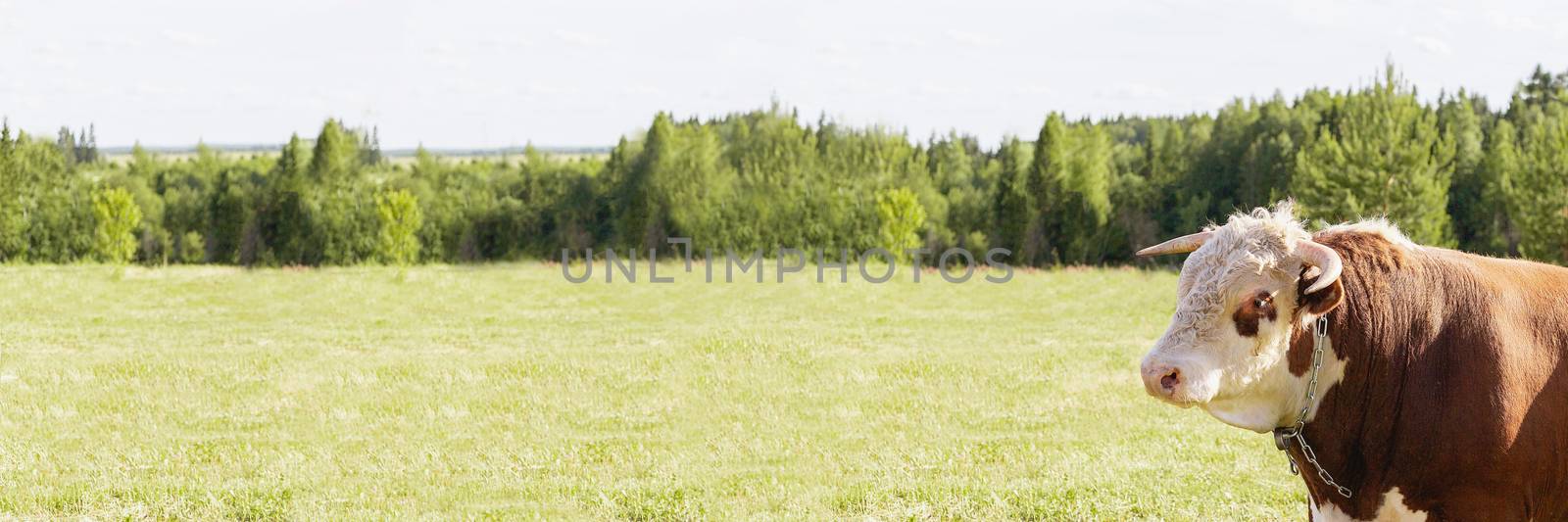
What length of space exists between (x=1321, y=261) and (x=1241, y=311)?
0.40 meters

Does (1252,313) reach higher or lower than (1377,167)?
lower

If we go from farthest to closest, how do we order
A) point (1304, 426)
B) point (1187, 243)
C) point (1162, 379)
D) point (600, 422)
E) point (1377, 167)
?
point (1377, 167) → point (600, 422) → point (1187, 243) → point (1304, 426) → point (1162, 379)

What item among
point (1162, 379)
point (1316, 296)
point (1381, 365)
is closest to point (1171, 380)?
point (1162, 379)

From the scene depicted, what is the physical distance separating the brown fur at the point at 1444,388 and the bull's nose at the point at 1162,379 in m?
0.67

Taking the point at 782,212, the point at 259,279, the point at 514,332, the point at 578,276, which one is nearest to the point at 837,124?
the point at 782,212

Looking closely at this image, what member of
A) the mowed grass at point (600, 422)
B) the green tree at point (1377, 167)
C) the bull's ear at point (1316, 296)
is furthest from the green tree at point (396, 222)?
the bull's ear at point (1316, 296)

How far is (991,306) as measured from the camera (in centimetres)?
3203

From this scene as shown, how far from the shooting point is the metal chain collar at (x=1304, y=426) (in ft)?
18.5

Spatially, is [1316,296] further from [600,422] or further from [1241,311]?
[600,422]

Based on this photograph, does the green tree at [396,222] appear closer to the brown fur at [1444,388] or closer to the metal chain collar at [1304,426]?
the metal chain collar at [1304,426]

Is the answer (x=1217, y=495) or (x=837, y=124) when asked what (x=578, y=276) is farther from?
(x=1217, y=495)

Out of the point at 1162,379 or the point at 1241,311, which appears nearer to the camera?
the point at 1162,379

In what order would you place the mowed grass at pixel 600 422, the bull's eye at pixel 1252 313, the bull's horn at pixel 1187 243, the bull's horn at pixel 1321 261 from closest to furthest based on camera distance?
1. the bull's horn at pixel 1321 261
2. the bull's eye at pixel 1252 313
3. the bull's horn at pixel 1187 243
4. the mowed grass at pixel 600 422

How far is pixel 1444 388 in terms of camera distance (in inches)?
219
